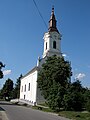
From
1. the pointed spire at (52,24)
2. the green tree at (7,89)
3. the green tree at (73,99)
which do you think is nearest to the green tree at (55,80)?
the green tree at (73,99)

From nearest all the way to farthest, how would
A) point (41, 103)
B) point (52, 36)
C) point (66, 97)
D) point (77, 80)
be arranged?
point (66, 97) → point (77, 80) → point (41, 103) → point (52, 36)

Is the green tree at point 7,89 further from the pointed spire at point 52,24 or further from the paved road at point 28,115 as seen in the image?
the paved road at point 28,115

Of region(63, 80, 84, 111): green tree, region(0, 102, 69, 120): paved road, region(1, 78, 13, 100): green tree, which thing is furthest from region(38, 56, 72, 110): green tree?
region(1, 78, 13, 100): green tree

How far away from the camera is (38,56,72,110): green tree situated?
140ft

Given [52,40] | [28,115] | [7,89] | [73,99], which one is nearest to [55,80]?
[73,99]

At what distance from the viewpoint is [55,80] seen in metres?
47.8

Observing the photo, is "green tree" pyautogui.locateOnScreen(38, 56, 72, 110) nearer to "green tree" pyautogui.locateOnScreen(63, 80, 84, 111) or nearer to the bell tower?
"green tree" pyautogui.locateOnScreen(63, 80, 84, 111)

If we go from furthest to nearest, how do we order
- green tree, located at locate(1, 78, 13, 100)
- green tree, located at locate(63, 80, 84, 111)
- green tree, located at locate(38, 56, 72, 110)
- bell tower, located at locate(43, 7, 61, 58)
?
1. green tree, located at locate(1, 78, 13, 100)
2. bell tower, located at locate(43, 7, 61, 58)
3. green tree, located at locate(38, 56, 72, 110)
4. green tree, located at locate(63, 80, 84, 111)

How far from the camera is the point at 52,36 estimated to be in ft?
221

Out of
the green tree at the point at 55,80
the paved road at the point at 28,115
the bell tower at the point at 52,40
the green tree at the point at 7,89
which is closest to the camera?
the paved road at the point at 28,115

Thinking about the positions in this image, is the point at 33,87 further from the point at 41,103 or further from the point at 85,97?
the point at 85,97

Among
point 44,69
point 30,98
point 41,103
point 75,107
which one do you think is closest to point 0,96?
point 30,98

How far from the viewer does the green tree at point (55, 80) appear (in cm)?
4266

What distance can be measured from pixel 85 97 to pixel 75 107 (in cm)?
237
